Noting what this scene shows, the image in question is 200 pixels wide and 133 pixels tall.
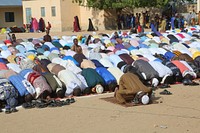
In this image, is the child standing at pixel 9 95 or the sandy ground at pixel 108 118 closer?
the sandy ground at pixel 108 118

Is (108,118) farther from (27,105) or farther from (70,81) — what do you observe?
(70,81)

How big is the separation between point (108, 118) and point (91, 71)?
9.27 ft

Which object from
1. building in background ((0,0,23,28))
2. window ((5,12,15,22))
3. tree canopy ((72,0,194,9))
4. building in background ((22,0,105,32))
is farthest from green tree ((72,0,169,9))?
window ((5,12,15,22))

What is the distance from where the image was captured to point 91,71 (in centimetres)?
960

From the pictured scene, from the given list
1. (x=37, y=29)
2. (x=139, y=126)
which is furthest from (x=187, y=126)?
(x=37, y=29)

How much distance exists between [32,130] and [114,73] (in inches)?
152

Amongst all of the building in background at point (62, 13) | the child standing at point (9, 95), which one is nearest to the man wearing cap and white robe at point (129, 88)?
the child standing at point (9, 95)

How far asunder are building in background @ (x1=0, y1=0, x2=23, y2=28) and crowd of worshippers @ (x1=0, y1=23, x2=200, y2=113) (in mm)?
17815

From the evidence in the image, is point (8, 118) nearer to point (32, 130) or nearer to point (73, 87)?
Answer: point (32, 130)

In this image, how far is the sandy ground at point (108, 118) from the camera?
6.29 meters

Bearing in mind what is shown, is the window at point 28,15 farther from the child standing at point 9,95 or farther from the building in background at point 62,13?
the child standing at point 9,95

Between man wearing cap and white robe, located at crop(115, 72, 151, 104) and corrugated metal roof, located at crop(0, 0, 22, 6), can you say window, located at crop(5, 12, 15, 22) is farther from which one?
man wearing cap and white robe, located at crop(115, 72, 151, 104)

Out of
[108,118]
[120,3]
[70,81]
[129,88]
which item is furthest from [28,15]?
[108,118]

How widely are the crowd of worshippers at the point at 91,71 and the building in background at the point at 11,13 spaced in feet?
58.4
